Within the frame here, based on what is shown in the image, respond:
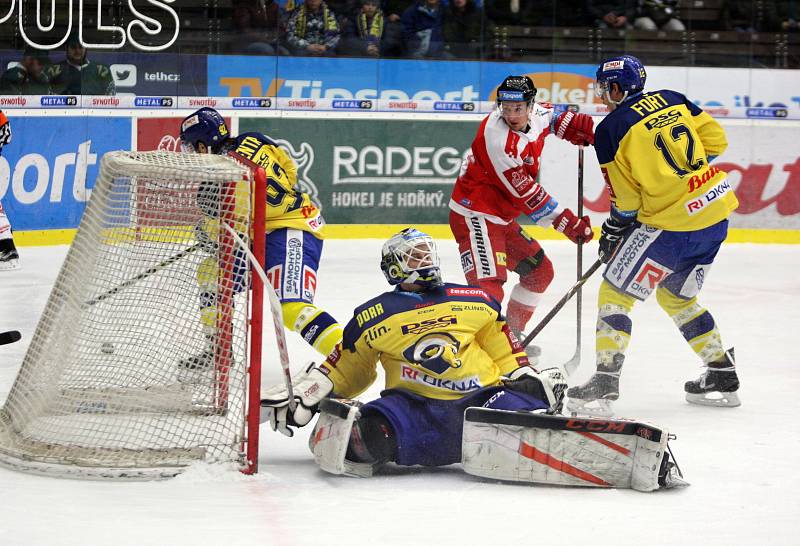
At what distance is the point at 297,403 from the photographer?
404 centimetres

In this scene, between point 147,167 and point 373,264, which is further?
point 373,264

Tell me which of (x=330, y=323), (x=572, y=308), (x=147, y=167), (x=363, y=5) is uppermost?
(x=363, y=5)

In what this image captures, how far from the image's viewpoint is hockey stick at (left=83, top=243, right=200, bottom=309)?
163 inches

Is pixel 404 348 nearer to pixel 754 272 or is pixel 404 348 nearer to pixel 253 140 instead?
pixel 253 140

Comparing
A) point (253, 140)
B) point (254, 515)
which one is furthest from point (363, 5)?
point (254, 515)

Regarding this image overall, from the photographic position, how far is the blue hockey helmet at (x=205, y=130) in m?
4.89

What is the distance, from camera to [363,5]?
34.1 feet

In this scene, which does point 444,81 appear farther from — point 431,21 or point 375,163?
point 375,163

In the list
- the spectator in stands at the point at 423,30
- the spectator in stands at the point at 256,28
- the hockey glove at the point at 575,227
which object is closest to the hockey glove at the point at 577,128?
the hockey glove at the point at 575,227

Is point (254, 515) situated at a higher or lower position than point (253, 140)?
lower

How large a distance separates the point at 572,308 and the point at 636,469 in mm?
3663

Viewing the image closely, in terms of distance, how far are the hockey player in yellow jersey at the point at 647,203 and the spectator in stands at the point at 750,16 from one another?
250 inches

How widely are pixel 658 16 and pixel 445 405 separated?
7.92 m

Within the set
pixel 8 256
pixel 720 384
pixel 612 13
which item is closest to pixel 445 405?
pixel 720 384
